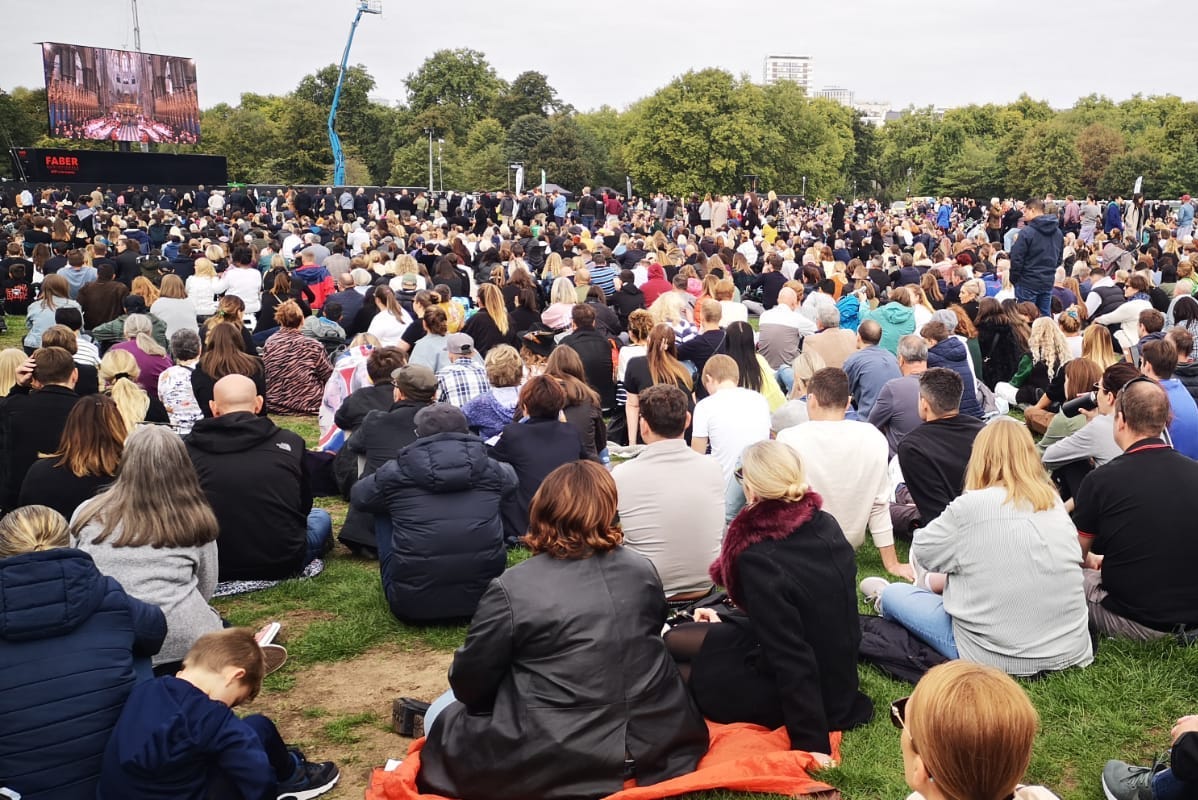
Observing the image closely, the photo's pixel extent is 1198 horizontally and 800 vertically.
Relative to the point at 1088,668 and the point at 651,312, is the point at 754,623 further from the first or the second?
the point at 651,312

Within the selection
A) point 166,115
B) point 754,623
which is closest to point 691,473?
point 754,623

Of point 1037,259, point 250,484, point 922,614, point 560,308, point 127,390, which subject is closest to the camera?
point 922,614

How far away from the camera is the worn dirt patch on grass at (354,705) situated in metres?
4.38

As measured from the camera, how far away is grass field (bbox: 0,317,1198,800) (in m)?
4.09

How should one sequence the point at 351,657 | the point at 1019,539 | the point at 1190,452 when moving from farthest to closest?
the point at 1190,452
the point at 351,657
the point at 1019,539

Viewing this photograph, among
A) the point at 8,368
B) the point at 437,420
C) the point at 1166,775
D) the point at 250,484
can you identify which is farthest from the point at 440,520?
the point at 8,368

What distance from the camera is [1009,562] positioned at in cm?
435

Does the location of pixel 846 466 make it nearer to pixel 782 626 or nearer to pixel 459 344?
pixel 782 626

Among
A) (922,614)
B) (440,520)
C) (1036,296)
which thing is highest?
(1036,296)

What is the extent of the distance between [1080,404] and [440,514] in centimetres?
404

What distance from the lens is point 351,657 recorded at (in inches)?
210

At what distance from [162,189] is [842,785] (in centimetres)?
3582

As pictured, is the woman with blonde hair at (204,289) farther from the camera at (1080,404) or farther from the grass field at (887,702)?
the camera at (1080,404)

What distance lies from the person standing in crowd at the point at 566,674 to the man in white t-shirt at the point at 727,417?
292cm
